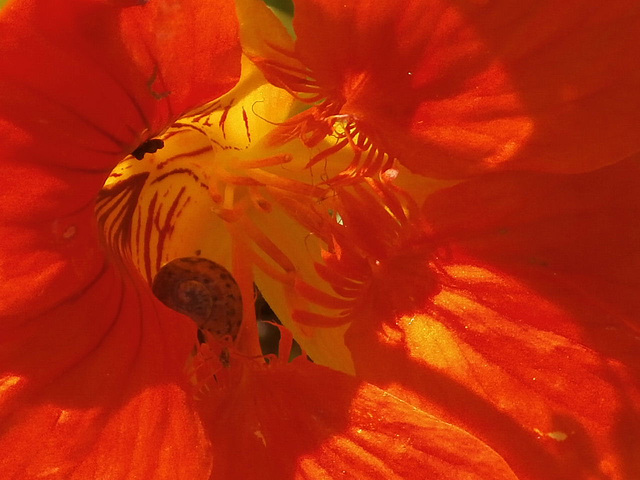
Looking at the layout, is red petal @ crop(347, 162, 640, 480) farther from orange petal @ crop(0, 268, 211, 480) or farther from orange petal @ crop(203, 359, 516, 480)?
orange petal @ crop(0, 268, 211, 480)

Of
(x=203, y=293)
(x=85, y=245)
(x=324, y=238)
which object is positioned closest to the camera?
(x=85, y=245)

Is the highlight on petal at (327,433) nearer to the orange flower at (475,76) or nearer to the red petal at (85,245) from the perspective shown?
the red petal at (85,245)

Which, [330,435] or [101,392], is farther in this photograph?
[330,435]

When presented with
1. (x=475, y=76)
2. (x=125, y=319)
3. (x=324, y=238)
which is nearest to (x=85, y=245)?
(x=125, y=319)

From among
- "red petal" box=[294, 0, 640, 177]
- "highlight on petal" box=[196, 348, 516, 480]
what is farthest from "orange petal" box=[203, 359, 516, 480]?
"red petal" box=[294, 0, 640, 177]

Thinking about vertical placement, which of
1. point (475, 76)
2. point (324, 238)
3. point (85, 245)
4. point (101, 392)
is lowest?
point (101, 392)

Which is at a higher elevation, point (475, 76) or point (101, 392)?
point (475, 76)

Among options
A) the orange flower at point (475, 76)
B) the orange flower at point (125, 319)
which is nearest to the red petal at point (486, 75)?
the orange flower at point (475, 76)

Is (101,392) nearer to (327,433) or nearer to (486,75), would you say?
(327,433)

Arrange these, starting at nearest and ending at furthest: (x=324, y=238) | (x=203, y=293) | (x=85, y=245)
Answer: (x=85, y=245), (x=203, y=293), (x=324, y=238)
